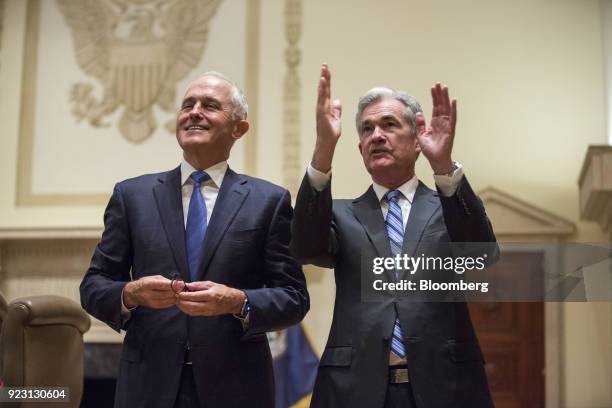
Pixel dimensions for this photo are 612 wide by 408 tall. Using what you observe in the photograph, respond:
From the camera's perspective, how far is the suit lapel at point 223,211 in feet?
7.84

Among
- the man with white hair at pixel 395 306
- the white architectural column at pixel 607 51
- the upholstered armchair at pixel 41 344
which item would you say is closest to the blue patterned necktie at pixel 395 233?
the man with white hair at pixel 395 306

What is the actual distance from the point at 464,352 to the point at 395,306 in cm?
23

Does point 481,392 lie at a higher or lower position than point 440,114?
lower

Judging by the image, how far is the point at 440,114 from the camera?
2236 millimetres

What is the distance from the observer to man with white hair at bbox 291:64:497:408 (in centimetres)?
214

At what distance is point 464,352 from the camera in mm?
2170

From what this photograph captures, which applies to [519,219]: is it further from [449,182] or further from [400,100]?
[449,182]

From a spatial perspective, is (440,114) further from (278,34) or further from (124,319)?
(278,34)

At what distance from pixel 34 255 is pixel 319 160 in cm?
646

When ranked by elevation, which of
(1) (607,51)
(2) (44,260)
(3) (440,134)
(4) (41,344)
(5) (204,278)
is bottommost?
(4) (41,344)

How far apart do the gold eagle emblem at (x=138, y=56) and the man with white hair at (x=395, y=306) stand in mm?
6086

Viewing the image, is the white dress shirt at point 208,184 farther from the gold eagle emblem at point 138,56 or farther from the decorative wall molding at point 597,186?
the gold eagle emblem at point 138,56

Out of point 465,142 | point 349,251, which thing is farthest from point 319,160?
point 465,142

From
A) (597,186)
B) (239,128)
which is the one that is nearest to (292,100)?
(597,186)
